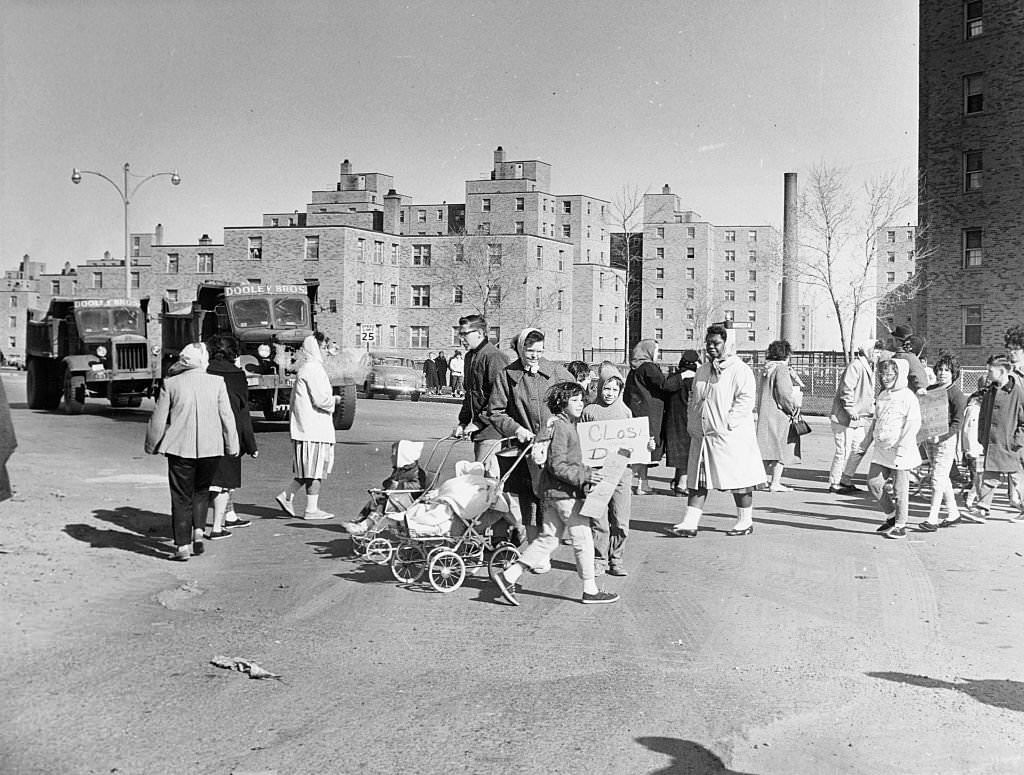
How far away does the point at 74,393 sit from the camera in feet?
92.7

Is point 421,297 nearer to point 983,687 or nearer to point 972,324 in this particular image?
point 972,324

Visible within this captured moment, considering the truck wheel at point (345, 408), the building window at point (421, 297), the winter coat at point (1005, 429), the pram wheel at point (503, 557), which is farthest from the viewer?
the building window at point (421, 297)

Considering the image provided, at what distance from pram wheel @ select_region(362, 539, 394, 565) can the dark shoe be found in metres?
1.29

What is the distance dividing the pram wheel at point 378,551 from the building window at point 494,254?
203 ft

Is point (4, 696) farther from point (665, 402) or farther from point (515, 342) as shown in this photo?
point (665, 402)

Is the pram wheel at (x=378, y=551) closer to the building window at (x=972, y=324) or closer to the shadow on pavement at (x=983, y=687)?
the shadow on pavement at (x=983, y=687)

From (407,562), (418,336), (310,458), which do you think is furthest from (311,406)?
(418,336)

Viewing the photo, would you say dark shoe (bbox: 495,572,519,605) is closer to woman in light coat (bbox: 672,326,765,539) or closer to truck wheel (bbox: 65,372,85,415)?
woman in light coat (bbox: 672,326,765,539)

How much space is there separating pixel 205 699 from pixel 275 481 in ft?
31.7

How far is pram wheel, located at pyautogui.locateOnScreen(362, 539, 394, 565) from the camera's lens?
8.76 metres

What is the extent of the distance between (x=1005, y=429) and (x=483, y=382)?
19.8ft

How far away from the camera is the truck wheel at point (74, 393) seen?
28.2 m

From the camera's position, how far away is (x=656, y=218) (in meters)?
116

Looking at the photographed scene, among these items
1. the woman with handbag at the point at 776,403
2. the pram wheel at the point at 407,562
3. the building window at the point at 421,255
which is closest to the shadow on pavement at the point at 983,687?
the pram wheel at the point at 407,562
